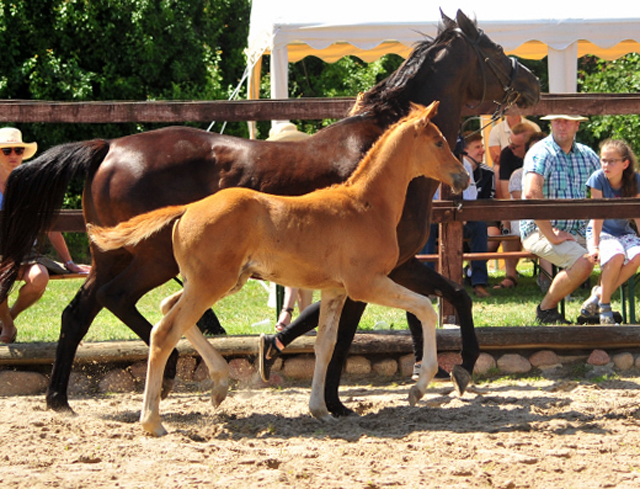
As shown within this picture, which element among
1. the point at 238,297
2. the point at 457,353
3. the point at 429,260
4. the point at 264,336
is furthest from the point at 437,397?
the point at 238,297

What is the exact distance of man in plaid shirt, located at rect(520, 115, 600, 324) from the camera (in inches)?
249

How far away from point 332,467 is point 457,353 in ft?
7.81

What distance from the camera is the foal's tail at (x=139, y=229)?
162 inches

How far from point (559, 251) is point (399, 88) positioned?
223 cm

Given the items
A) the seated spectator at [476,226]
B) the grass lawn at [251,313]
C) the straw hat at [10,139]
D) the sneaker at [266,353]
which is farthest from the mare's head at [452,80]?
the seated spectator at [476,226]

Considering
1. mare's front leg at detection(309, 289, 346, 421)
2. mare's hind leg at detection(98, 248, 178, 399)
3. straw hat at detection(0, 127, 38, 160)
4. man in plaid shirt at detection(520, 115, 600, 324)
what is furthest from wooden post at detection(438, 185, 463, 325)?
straw hat at detection(0, 127, 38, 160)

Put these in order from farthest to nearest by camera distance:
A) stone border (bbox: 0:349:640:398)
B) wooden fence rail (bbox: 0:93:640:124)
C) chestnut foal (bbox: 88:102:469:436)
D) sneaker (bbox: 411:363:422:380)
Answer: wooden fence rail (bbox: 0:93:640:124) → stone border (bbox: 0:349:640:398) → sneaker (bbox: 411:363:422:380) → chestnut foal (bbox: 88:102:469:436)

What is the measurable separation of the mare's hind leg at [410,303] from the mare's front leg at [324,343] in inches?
12.7

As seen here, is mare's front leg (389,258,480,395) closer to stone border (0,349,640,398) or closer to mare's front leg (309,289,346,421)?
mare's front leg (309,289,346,421)

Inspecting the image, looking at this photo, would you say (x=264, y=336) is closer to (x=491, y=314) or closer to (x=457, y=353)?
(x=457, y=353)

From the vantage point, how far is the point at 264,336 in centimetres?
505

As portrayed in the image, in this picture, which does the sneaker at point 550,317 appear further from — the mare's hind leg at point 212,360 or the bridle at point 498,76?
the mare's hind leg at point 212,360

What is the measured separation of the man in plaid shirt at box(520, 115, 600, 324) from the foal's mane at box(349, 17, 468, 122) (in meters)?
1.86

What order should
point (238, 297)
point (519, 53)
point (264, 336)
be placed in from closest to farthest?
1. point (264, 336)
2. point (238, 297)
3. point (519, 53)
